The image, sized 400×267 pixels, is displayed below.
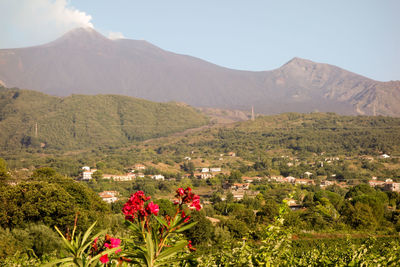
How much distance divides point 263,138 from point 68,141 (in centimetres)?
6492

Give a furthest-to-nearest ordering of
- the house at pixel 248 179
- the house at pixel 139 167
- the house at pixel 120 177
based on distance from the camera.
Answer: the house at pixel 139 167
the house at pixel 248 179
the house at pixel 120 177

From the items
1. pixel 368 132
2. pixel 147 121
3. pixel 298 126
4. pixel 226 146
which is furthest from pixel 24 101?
pixel 368 132

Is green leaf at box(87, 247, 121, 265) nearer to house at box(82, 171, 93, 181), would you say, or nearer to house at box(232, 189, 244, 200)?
house at box(232, 189, 244, 200)

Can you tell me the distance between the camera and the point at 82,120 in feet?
491

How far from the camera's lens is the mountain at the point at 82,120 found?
134 metres

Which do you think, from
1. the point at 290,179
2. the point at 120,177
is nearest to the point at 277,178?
the point at 290,179

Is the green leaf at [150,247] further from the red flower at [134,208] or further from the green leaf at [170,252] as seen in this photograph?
the red flower at [134,208]

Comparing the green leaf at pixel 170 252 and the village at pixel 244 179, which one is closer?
the green leaf at pixel 170 252

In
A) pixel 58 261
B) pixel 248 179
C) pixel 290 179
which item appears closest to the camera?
pixel 58 261

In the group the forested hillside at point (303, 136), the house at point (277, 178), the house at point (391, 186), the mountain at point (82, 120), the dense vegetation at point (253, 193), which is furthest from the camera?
the mountain at point (82, 120)

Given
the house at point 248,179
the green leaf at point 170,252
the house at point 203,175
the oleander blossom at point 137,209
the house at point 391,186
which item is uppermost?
the oleander blossom at point 137,209

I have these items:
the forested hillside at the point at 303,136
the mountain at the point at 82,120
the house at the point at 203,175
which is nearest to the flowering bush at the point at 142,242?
the house at the point at 203,175

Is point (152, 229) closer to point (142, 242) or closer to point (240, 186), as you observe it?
point (142, 242)

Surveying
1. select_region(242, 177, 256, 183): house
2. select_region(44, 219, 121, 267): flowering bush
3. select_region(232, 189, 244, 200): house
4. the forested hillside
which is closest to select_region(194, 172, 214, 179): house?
select_region(242, 177, 256, 183): house
